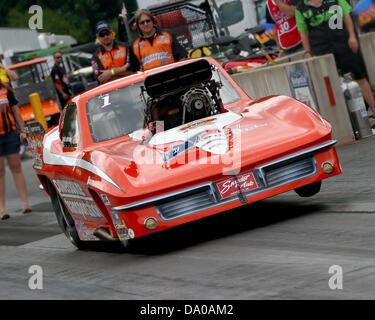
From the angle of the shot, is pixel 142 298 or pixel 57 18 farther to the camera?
pixel 57 18

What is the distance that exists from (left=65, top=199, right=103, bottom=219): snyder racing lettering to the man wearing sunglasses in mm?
3370

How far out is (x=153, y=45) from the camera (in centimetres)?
1106

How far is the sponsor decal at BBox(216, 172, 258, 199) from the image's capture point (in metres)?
6.67

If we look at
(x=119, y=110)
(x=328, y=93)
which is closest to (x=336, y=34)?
(x=328, y=93)

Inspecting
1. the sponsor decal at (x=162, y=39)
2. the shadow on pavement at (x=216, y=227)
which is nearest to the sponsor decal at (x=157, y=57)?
the sponsor decal at (x=162, y=39)

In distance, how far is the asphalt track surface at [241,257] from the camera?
5.18 meters

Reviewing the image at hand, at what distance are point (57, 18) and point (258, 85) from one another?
1636 inches

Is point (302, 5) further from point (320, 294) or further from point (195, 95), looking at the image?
point (320, 294)

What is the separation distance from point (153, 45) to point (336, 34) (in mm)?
2602

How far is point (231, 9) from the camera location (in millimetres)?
24125

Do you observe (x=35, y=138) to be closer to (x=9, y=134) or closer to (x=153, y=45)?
(x=153, y=45)

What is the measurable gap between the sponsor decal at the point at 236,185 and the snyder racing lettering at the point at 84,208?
104 cm

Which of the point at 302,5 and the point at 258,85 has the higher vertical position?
the point at 302,5
